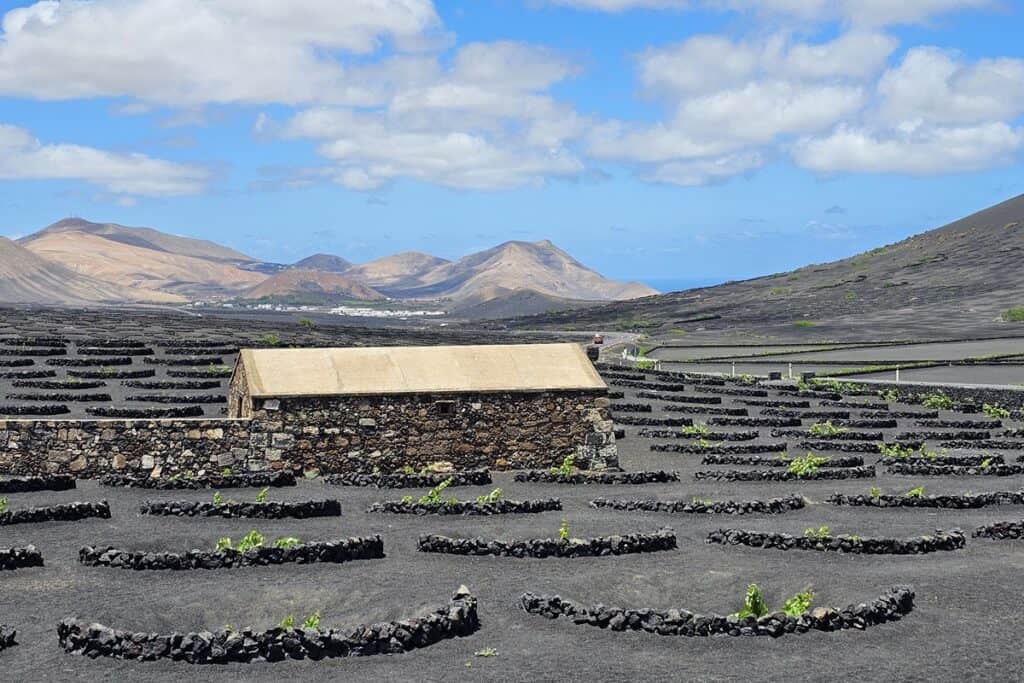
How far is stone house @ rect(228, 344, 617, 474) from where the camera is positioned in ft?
119

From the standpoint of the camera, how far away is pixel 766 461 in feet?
132

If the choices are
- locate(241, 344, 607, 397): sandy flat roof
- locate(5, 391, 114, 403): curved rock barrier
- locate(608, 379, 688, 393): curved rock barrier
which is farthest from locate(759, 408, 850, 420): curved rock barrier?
locate(5, 391, 114, 403): curved rock barrier

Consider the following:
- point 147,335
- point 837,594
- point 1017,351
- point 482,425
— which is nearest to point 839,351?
point 1017,351

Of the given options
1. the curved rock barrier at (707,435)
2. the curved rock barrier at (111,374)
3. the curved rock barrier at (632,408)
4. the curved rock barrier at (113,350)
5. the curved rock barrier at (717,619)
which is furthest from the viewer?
the curved rock barrier at (113,350)

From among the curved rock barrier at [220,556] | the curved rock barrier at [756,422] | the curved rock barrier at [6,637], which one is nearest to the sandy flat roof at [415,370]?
the curved rock barrier at [220,556]

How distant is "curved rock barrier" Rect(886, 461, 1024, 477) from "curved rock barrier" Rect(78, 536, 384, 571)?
19641 millimetres

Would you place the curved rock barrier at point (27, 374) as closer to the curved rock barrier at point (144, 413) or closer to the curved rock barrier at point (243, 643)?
the curved rock barrier at point (144, 413)

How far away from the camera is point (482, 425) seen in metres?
37.8

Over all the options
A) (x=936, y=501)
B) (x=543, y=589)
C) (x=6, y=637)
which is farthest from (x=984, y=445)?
(x=6, y=637)

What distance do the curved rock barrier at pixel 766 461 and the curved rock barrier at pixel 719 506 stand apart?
27.9ft

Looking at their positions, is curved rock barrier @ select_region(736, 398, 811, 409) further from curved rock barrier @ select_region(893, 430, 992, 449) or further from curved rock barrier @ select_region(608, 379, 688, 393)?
curved rock barrier @ select_region(893, 430, 992, 449)

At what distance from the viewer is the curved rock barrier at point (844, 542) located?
2527 centimetres

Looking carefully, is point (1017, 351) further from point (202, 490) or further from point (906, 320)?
point (202, 490)

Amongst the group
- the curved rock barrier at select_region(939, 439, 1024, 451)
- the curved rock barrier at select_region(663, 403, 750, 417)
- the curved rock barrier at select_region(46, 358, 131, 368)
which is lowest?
the curved rock barrier at select_region(939, 439, 1024, 451)
